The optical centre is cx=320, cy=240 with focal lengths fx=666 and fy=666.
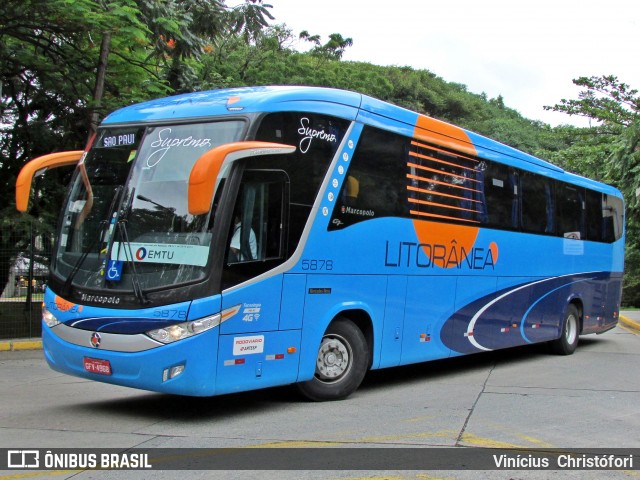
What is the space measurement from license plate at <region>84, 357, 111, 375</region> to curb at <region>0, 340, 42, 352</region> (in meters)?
7.16

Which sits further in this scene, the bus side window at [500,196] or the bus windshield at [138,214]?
the bus side window at [500,196]

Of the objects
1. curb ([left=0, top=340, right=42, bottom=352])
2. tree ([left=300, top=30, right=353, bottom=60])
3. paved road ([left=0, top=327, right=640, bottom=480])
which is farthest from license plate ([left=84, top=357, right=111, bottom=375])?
tree ([left=300, top=30, right=353, bottom=60])

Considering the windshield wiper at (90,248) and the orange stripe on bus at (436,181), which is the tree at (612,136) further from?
the windshield wiper at (90,248)

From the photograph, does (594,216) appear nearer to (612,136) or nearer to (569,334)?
(569,334)

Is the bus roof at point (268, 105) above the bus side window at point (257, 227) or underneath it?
above

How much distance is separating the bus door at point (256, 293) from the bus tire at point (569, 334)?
318 inches

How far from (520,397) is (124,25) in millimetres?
10112

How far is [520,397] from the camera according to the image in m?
8.72

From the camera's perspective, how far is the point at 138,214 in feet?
22.9

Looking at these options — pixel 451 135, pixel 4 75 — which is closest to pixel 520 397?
pixel 451 135

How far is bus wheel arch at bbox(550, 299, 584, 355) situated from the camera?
1361 centimetres

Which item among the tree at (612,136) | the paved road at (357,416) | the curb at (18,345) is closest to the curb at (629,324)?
the tree at (612,136)

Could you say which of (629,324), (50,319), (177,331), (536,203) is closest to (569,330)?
(536,203)

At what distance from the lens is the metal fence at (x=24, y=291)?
1363 cm
